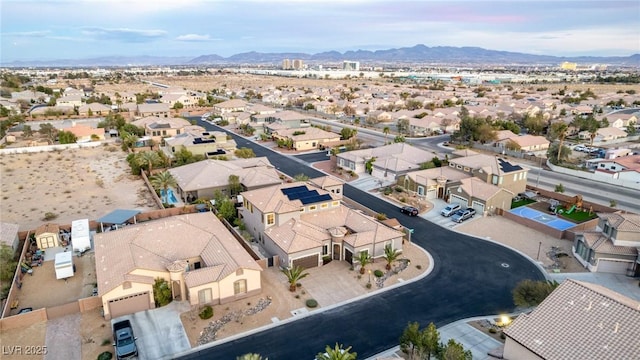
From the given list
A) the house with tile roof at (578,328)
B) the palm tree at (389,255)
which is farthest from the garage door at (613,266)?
the palm tree at (389,255)

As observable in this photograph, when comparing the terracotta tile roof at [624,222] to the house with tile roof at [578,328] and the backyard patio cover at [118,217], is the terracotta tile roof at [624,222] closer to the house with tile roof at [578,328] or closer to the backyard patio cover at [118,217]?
the house with tile roof at [578,328]

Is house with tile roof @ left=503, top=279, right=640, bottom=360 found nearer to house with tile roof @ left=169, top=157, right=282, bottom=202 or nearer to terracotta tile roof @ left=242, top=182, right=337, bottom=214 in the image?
terracotta tile roof @ left=242, top=182, right=337, bottom=214

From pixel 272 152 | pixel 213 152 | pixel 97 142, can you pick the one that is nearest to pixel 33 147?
pixel 97 142

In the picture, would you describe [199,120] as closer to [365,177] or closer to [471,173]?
[365,177]

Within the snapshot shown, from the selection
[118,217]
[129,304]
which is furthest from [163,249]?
[118,217]

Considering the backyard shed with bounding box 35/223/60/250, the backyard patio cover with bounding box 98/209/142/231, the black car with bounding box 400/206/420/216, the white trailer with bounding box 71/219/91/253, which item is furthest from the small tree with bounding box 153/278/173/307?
the black car with bounding box 400/206/420/216

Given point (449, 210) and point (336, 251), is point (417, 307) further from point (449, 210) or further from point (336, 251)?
point (449, 210)

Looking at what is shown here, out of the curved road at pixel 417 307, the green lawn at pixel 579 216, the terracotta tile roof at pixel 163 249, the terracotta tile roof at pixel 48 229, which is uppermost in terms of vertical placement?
the terracotta tile roof at pixel 163 249
